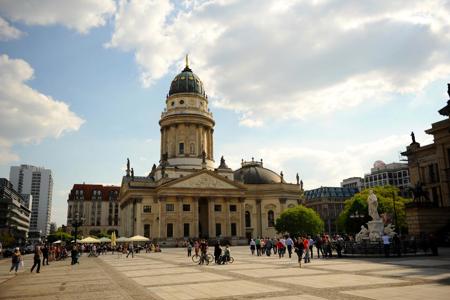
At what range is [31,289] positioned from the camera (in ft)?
55.3

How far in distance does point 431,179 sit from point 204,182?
39257 millimetres

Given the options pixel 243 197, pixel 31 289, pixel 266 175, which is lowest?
pixel 31 289

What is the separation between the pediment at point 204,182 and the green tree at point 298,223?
38.1 ft

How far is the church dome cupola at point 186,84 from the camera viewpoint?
8762cm

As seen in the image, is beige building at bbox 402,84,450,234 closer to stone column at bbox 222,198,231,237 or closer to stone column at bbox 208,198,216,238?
stone column at bbox 222,198,231,237

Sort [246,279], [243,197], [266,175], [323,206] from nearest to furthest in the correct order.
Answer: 1. [246,279]
2. [243,197]
3. [266,175]
4. [323,206]

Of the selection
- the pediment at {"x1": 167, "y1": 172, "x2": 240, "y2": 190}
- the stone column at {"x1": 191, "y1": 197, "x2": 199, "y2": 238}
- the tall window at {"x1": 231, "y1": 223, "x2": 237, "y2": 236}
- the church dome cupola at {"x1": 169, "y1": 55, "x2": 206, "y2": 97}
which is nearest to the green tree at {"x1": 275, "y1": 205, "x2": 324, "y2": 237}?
the tall window at {"x1": 231, "y1": 223, "x2": 237, "y2": 236}

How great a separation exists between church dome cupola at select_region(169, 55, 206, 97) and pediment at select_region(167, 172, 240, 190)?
21975 mm

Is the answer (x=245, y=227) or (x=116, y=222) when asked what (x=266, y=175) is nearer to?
(x=245, y=227)

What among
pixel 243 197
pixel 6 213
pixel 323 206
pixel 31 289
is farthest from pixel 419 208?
pixel 6 213

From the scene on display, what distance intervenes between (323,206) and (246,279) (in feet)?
388

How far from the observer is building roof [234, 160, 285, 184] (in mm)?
89562

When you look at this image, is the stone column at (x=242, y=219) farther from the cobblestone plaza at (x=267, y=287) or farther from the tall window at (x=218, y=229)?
the cobblestone plaza at (x=267, y=287)

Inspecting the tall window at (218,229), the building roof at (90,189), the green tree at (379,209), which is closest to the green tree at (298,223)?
the green tree at (379,209)
